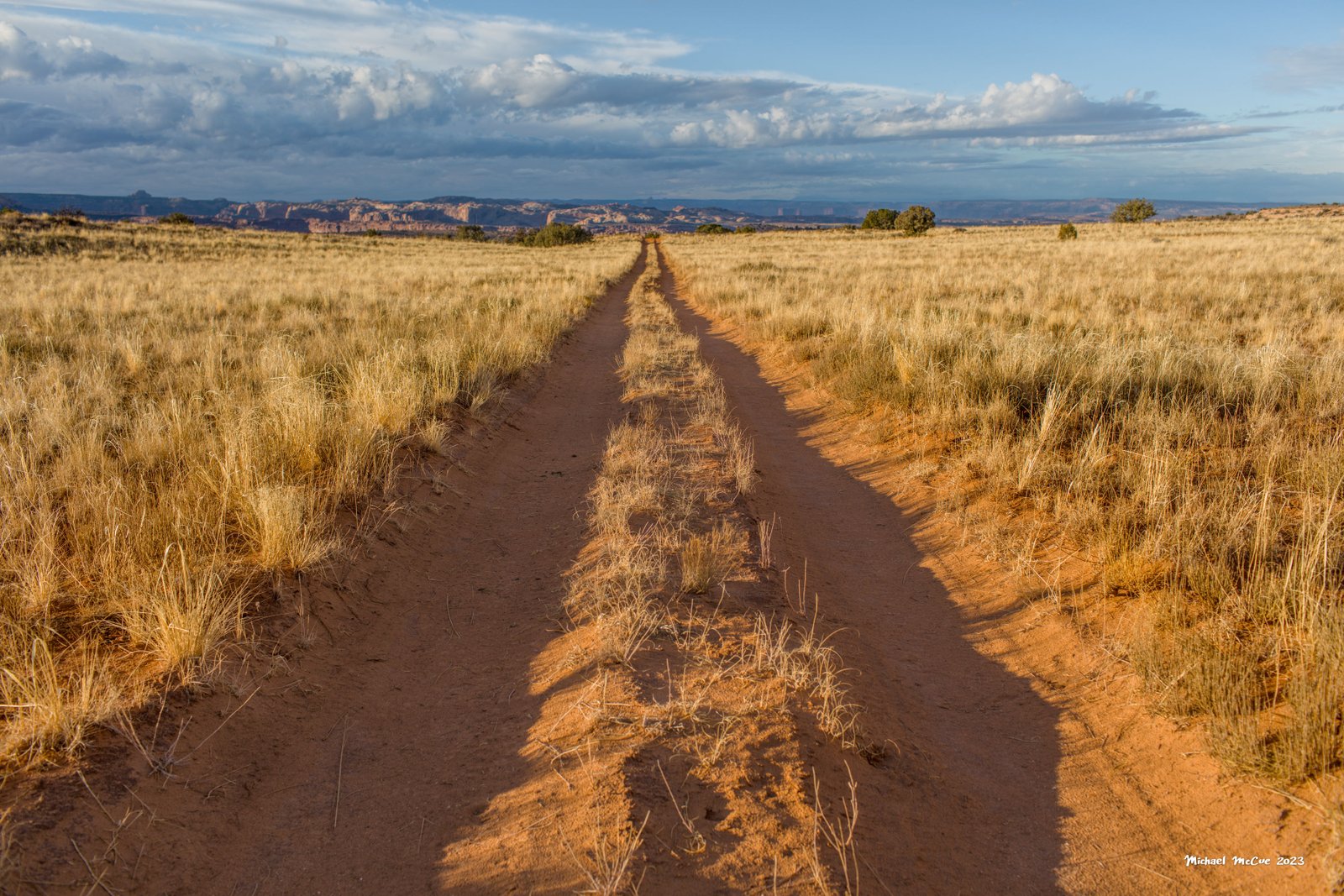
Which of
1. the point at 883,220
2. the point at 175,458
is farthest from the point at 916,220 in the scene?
the point at 175,458

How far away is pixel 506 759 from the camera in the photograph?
121 inches

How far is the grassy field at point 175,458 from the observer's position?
3.17 metres

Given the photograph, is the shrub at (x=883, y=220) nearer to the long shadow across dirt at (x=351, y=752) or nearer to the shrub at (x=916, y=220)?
the shrub at (x=916, y=220)

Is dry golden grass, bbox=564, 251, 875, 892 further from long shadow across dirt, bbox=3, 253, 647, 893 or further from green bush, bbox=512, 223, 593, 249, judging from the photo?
green bush, bbox=512, 223, 593, 249

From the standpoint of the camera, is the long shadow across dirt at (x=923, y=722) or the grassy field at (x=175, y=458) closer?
the long shadow across dirt at (x=923, y=722)

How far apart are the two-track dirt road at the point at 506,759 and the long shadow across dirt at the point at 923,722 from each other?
0.05ft

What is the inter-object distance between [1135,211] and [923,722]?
85330 mm

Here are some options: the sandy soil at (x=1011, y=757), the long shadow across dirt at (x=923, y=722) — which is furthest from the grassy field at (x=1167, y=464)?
the long shadow across dirt at (x=923, y=722)

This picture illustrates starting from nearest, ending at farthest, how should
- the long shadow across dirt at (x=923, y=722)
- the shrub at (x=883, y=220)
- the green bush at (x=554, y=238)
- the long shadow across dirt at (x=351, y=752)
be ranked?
the long shadow across dirt at (x=351, y=752)
the long shadow across dirt at (x=923, y=722)
the green bush at (x=554, y=238)
the shrub at (x=883, y=220)

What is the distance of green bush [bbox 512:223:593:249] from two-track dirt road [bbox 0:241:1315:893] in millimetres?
65102

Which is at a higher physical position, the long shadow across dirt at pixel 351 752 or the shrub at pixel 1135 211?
the shrub at pixel 1135 211

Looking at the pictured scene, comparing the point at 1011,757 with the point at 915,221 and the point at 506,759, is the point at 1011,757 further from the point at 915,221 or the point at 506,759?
the point at 915,221

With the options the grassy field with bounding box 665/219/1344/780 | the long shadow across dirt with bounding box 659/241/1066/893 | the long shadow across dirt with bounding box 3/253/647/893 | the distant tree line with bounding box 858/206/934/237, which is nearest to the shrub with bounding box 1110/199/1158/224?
the distant tree line with bounding box 858/206/934/237

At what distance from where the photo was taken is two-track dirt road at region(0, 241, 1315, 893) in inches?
98.9
